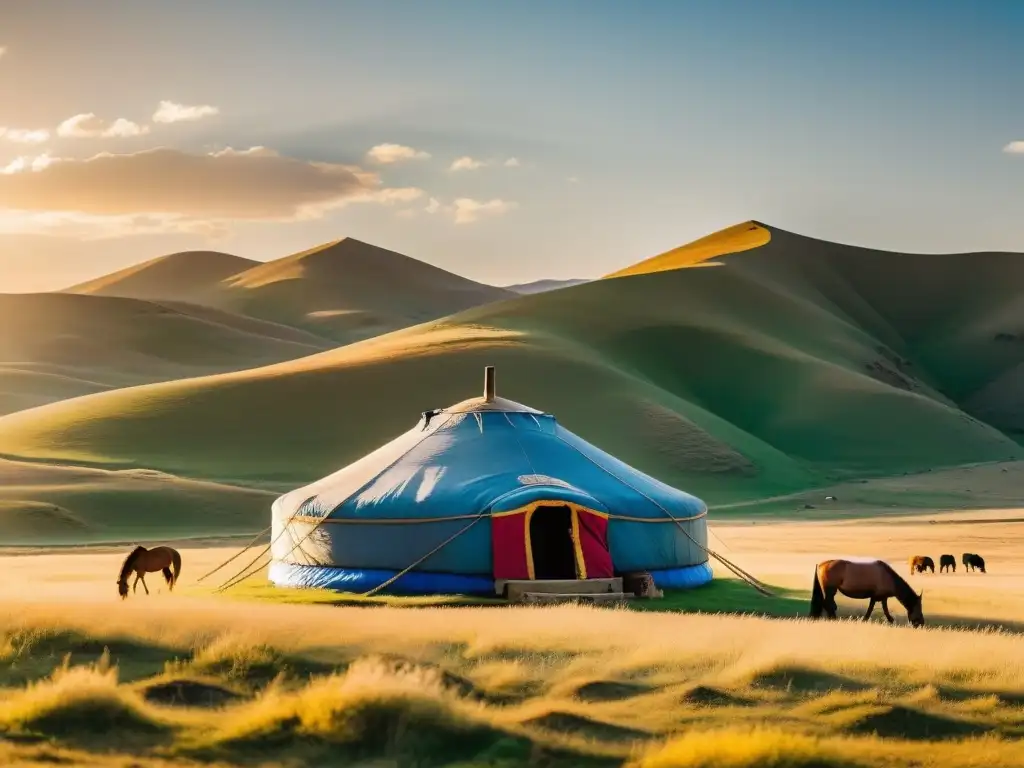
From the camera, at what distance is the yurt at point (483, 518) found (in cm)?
2092

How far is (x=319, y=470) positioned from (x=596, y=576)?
4732cm

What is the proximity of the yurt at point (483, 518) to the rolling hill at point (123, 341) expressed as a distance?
120168 millimetres

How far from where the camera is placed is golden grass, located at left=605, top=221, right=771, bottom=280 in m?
147

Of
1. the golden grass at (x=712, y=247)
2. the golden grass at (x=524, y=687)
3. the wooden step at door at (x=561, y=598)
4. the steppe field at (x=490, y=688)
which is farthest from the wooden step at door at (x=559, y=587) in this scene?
the golden grass at (x=712, y=247)

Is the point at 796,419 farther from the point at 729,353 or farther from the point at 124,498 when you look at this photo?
the point at 124,498

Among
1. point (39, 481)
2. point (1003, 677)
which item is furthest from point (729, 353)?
point (1003, 677)

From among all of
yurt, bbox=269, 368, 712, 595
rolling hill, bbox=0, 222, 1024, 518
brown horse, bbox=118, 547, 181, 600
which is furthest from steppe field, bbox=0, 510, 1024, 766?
rolling hill, bbox=0, 222, 1024, 518

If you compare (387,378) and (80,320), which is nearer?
(387,378)

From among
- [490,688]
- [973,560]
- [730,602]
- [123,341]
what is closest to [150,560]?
[730,602]

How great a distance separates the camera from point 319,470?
6731cm

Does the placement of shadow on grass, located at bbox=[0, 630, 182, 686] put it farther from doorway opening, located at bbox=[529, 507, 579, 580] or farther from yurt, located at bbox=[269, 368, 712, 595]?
doorway opening, located at bbox=[529, 507, 579, 580]

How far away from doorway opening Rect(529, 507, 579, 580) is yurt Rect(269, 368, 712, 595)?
0.8 inches

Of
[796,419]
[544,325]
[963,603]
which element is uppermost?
[544,325]

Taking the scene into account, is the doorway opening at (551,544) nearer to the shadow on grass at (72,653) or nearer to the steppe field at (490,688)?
the steppe field at (490,688)
